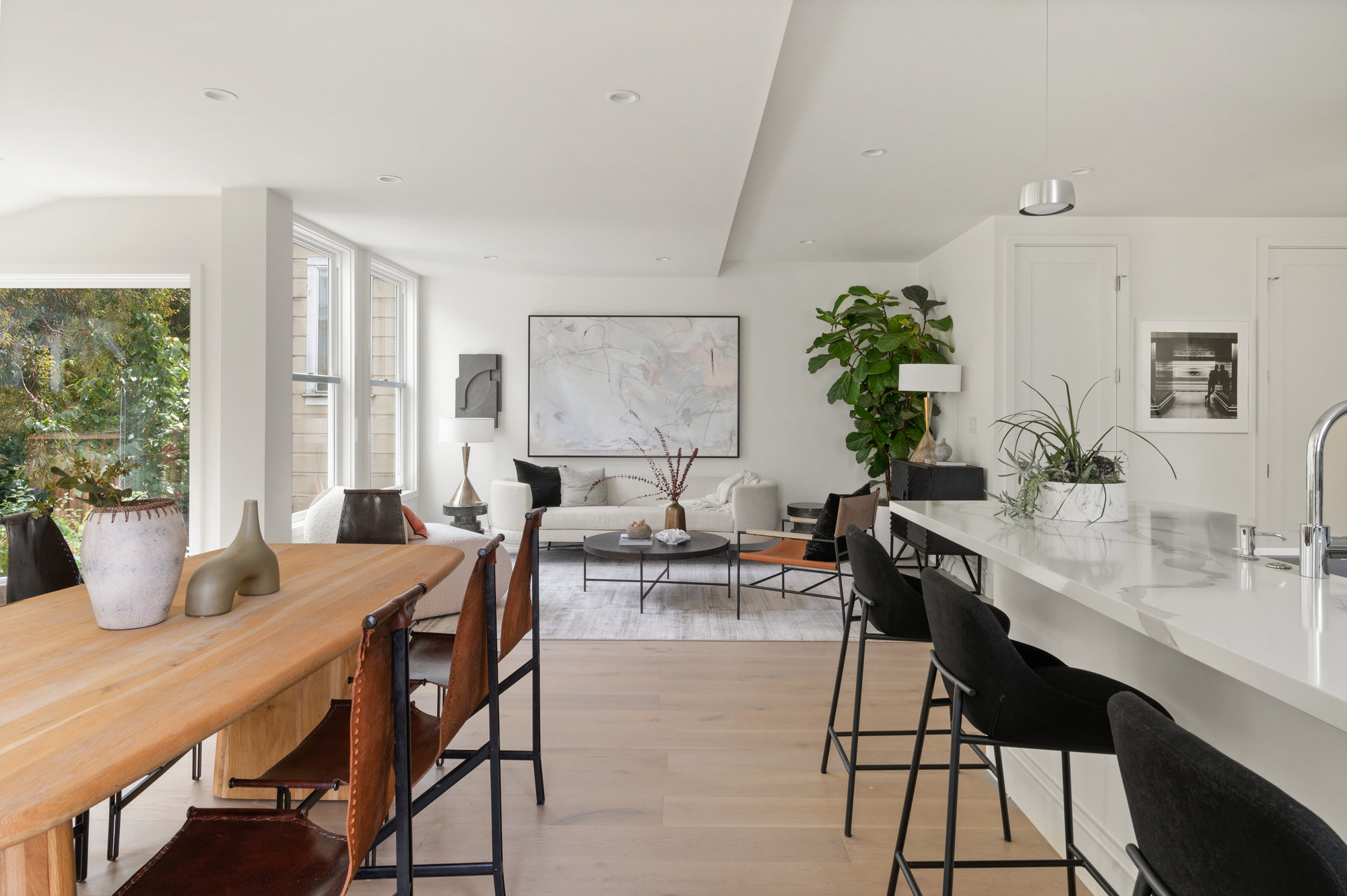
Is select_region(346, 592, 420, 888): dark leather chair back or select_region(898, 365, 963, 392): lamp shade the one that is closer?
select_region(346, 592, 420, 888): dark leather chair back

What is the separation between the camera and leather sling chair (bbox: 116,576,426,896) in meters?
1.08

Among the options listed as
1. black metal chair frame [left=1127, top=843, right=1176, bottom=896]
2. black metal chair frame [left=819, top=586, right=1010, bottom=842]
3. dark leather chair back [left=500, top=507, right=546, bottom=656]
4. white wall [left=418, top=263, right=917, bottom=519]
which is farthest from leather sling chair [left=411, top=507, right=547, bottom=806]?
white wall [left=418, top=263, right=917, bottom=519]

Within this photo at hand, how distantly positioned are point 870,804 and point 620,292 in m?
5.47

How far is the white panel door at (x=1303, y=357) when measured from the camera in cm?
514

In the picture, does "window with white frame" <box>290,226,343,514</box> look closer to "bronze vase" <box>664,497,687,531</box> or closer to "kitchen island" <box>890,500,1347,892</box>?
"bronze vase" <box>664,497,687,531</box>

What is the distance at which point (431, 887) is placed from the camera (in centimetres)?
192

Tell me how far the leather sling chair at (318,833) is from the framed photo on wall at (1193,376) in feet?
18.0

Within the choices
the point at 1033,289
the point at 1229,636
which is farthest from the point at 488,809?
the point at 1033,289

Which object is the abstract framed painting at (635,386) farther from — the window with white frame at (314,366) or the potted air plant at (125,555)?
the potted air plant at (125,555)

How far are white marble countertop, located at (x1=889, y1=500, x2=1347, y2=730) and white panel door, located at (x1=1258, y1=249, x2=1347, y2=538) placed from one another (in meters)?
3.85

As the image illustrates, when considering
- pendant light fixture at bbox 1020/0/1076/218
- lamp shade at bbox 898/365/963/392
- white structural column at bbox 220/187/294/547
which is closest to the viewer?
pendant light fixture at bbox 1020/0/1076/218

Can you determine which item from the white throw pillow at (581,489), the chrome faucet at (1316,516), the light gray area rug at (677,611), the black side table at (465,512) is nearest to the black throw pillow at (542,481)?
the white throw pillow at (581,489)

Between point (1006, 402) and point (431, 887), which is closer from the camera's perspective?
point (431, 887)

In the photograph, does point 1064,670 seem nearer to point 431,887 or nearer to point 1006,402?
point 431,887
